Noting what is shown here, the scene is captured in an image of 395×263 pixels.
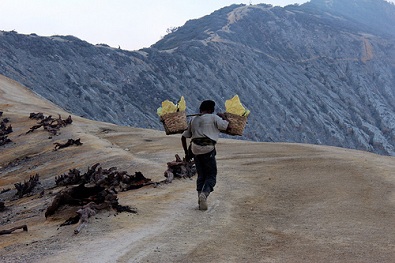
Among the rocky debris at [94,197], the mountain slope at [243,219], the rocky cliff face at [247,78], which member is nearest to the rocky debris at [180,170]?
the mountain slope at [243,219]

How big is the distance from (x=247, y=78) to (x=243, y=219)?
2478 inches

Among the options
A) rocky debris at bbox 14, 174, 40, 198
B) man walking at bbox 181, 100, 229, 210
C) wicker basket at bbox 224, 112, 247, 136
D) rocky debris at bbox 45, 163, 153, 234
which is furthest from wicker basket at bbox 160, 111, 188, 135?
rocky debris at bbox 14, 174, 40, 198

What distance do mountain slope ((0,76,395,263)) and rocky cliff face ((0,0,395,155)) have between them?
40.7 m

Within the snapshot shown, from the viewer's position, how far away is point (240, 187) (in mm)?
9852

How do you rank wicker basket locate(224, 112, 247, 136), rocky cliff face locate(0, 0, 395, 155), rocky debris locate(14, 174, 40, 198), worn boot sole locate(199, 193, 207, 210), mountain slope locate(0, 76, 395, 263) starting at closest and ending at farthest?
mountain slope locate(0, 76, 395, 263) < worn boot sole locate(199, 193, 207, 210) < wicker basket locate(224, 112, 247, 136) < rocky debris locate(14, 174, 40, 198) < rocky cliff face locate(0, 0, 395, 155)

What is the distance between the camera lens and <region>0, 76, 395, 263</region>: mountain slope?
5.53m

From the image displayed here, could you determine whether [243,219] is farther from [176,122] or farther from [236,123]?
[176,122]

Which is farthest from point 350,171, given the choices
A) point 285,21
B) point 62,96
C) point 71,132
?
point 285,21

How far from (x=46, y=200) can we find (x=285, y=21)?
92.2 metres

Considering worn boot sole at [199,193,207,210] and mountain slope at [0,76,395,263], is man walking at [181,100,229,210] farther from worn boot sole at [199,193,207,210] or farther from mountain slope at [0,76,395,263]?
mountain slope at [0,76,395,263]

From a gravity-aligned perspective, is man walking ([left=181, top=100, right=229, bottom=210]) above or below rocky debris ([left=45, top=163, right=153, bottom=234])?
above

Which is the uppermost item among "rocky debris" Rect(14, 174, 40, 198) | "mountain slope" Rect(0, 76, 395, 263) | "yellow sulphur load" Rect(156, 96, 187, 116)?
"yellow sulphur load" Rect(156, 96, 187, 116)

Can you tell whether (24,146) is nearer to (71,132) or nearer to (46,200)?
(71,132)

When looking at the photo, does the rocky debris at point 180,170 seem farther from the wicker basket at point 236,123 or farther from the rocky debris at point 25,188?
the rocky debris at point 25,188
